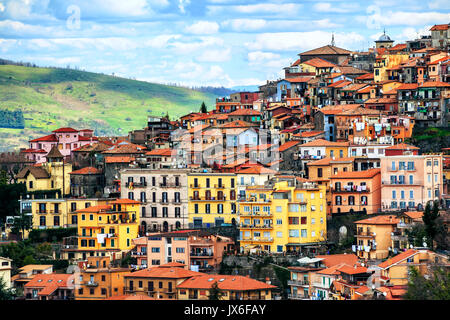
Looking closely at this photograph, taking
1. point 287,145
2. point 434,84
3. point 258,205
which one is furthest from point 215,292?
point 434,84

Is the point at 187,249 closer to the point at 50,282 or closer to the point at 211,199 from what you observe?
the point at 211,199

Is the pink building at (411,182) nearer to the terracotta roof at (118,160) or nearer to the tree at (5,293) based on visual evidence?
the terracotta roof at (118,160)

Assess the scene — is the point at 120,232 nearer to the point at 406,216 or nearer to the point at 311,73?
the point at 406,216

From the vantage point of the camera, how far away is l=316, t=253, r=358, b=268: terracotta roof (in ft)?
148

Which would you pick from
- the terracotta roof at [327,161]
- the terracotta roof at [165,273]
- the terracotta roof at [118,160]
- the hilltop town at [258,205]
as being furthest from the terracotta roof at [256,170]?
the terracotta roof at [118,160]

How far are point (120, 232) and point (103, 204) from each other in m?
3.36

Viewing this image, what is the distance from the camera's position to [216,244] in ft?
161

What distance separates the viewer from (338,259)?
150 ft

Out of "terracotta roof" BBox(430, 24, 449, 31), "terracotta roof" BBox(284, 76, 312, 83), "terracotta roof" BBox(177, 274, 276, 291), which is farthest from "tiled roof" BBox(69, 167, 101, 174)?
"terracotta roof" BBox(430, 24, 449, 31)

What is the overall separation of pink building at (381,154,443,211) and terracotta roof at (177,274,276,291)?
35.1ft

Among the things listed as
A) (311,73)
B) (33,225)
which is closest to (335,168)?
(33,225)

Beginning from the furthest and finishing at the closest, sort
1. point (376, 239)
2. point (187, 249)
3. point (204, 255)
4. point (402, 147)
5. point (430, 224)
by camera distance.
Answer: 1. point (402, 147)
2. point (187, 249)
3. point (204, 255)
4. point (376, 239)
5. point (430, 224)

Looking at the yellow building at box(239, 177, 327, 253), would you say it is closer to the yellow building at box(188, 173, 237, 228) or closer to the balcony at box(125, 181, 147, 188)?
the yellow building at box(188, 173, 237, 228)

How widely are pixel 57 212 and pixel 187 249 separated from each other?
11465 mm
